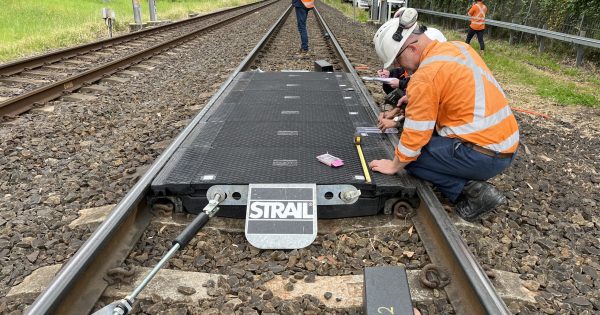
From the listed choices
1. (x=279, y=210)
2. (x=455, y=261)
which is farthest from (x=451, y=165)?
(x=279, y=210)

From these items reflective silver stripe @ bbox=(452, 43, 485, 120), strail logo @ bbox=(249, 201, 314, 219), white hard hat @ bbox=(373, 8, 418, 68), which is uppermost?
white hard hat @ bbox=(373, 8, 418, 68)

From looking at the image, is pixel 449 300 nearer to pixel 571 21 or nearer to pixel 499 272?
pixel 499 272

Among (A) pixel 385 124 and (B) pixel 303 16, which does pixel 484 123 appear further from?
(B) pixel 303 16

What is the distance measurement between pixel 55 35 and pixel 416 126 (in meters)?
12.1

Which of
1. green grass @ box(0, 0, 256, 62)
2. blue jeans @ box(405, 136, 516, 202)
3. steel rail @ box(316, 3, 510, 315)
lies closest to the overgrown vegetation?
blue jeans @ box(405, 136, 516, 202)

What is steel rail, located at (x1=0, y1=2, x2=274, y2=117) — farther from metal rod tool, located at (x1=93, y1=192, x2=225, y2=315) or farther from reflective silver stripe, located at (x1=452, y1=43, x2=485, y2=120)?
reflective silver stripe, located at (x1=452, y1=43, x2=485, y2=120)

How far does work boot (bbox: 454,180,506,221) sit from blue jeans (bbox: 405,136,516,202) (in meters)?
0.08

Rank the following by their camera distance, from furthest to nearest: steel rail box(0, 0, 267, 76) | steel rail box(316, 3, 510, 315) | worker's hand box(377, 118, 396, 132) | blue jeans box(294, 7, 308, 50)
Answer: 1. blue jeans box(294, 7, 308, 50)
2. steel rail box(0, 0, 267, 76)
3. worker's hand box(377, 118, 396, 132)
4. steel rail box(316, 3, 510, 315)

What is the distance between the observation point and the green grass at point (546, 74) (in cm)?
769

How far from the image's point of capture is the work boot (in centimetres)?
305

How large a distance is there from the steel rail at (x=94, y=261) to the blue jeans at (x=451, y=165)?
1.91 metres

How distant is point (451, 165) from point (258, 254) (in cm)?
149

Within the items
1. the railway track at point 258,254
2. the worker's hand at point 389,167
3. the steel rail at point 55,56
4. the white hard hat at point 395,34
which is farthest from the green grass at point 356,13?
the railway track at point 258,254

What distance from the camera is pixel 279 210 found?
111 inches
